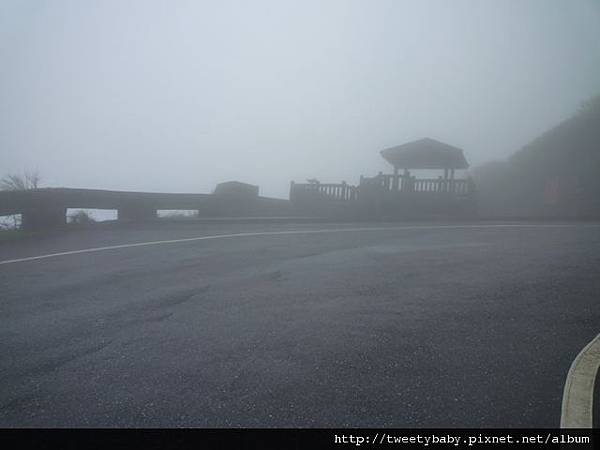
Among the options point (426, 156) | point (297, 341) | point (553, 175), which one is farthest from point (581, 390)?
point (553, 175)

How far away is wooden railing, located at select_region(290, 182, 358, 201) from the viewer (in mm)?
17766

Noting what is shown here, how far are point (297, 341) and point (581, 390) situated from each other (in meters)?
2.15

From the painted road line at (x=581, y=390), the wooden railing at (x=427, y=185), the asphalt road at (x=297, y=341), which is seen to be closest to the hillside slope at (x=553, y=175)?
the wooden railing at (x=427, y=185)

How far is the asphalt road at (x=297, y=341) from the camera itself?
88.6 inches

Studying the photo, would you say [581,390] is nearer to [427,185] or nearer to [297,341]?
[297,341]

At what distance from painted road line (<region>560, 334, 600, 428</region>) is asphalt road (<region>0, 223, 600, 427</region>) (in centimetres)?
7

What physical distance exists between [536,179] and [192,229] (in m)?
27.2

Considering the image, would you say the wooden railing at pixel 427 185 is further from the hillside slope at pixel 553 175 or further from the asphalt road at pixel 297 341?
the asphalt road at pixel 297 341

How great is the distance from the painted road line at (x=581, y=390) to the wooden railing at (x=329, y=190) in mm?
15145

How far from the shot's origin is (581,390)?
2291mm

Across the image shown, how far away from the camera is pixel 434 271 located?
5.39m

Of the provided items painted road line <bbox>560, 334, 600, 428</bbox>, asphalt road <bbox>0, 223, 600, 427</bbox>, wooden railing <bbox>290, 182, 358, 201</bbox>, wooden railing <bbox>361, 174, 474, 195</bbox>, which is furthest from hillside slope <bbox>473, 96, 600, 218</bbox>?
painted road line <bbox>560, 334, 600, 428</bbox>

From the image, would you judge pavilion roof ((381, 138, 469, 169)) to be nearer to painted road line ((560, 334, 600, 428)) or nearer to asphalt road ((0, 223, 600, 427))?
asphalt road ((0, 223, 600, 427))
